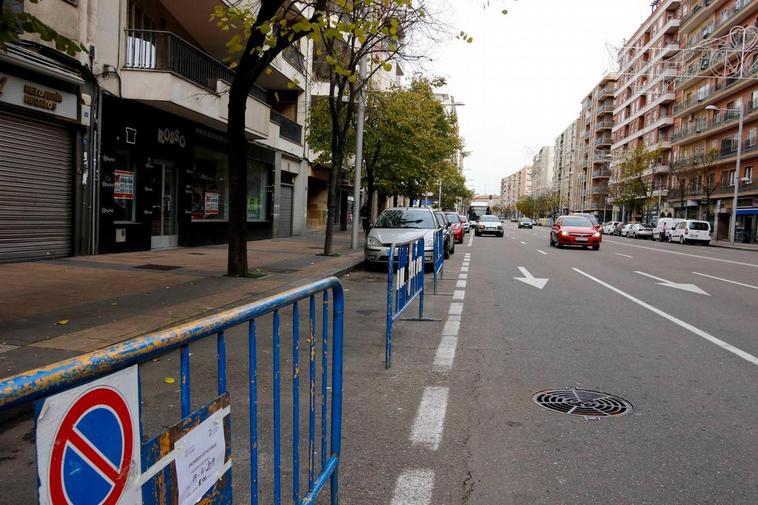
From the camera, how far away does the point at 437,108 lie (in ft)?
100.0

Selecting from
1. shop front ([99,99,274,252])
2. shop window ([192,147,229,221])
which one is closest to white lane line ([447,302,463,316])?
shop front ([99,99,274,252])

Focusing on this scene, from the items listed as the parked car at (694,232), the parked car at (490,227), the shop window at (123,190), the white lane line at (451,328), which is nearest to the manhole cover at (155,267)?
the shop window at (123,190)

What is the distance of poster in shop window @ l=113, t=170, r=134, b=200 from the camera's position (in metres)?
13.6

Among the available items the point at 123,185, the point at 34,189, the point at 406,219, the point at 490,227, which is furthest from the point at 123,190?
the point at 490,227

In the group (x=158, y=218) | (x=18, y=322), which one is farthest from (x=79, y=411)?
(x=158, y=218)

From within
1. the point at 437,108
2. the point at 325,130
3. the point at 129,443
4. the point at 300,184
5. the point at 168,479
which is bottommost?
the point at 168,479

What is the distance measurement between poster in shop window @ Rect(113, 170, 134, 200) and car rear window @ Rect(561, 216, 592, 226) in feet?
62.0

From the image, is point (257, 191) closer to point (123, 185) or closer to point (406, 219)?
point (123, 185)

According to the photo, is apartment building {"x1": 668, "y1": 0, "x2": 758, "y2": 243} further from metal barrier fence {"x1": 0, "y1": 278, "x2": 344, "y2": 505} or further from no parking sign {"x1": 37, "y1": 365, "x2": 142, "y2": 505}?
no parking sign {"x1": 37, "y1": 365, "x2": 142, "y2": 505}

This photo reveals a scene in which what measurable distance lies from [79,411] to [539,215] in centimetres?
15469

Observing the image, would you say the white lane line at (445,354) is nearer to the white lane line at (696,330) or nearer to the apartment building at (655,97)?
the white lane line at (696,330)

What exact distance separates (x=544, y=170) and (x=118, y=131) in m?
169

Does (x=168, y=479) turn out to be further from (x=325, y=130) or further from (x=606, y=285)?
(x=325, y=130)

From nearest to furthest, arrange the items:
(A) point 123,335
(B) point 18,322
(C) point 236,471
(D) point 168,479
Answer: (D) point 168,479 → (C) point 236,471 → (A) point 123,335 → (B) point 18,322
